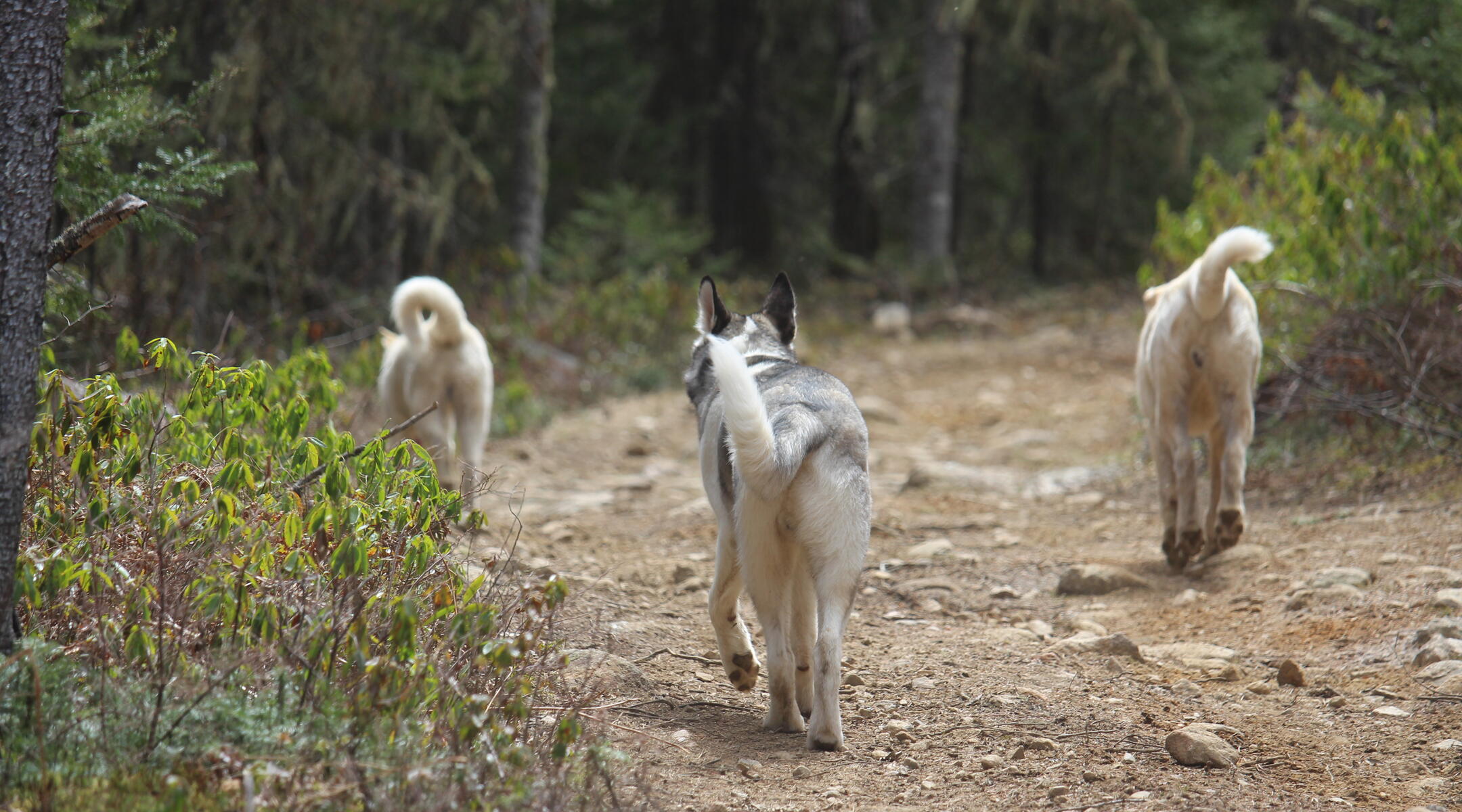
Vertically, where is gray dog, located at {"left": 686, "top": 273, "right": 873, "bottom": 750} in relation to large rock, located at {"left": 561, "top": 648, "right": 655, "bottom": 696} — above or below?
above

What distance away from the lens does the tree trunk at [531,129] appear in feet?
47.5

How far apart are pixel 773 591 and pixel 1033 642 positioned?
174cm

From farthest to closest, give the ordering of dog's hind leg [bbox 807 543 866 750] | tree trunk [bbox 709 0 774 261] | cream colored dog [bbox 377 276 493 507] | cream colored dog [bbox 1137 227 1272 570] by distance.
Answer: tree trunk [bbox 709 0 774 261] → cream colored dog [bbox 377 276 493 507] → cream colored dog [bbox 1137 227 1272 570] → dog's hind leg [bbox 807 543 866 750]

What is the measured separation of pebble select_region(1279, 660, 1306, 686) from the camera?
4582mm

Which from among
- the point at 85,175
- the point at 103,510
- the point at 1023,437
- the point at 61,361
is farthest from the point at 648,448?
the point at 103,510

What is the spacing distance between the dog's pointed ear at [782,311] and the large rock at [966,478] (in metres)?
3.76

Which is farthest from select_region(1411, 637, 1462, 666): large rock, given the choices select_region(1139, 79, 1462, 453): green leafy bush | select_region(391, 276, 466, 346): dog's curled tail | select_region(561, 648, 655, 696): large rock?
select_region(391, 276, 466, 346): dog's curled tail

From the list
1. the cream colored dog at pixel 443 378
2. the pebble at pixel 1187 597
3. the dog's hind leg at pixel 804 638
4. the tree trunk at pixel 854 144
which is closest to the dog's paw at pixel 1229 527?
the pebble at pixel 1187 597

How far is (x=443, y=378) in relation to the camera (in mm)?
7656

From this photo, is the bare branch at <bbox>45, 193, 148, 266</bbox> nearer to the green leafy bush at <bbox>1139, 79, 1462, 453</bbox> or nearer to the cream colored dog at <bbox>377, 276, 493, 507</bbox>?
the cream colored dog at <bbox>377, 276, 493, 507</bbox>

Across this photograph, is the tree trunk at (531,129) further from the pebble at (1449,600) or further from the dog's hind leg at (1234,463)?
the pebble at (1449,600)

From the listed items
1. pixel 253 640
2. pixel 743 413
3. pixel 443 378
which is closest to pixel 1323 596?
pixel 743 413

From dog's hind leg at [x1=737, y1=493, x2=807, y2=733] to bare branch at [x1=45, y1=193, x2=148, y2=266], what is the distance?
2.05m

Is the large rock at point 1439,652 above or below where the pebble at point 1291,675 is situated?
above
